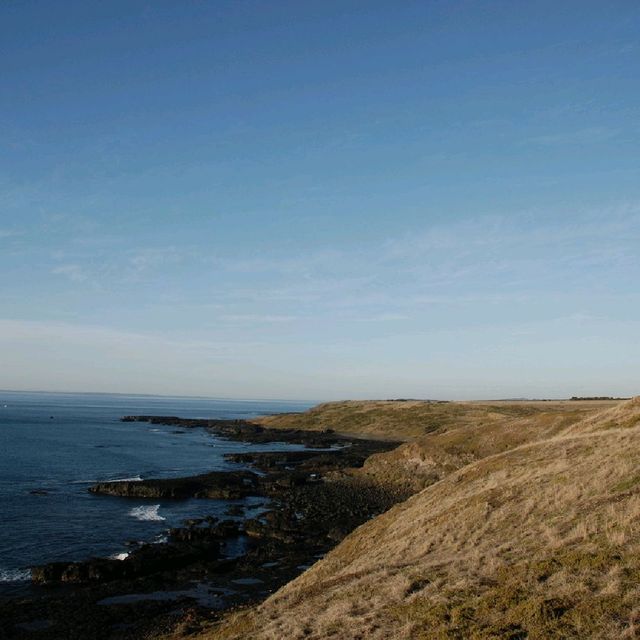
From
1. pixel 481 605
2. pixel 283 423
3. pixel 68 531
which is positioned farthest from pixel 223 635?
pixel 283 423

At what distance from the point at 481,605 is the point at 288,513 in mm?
44730

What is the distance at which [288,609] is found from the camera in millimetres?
22250

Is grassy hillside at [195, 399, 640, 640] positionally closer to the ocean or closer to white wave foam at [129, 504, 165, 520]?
the ocean

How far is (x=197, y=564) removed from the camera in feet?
133

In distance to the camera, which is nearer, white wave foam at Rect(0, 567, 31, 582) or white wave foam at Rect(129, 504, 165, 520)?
white wave foam at Rect(0, 567, 31, 582)

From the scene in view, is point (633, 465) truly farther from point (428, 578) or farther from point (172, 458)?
point (172, 458)

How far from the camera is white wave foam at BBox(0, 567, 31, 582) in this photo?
3706 centimetres

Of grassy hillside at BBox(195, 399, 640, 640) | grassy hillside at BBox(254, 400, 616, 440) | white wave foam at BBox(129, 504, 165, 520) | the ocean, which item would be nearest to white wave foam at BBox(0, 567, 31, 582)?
the ocean

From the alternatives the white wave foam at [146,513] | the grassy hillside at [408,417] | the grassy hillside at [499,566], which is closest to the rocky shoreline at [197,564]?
the white wave foam at [146,513]

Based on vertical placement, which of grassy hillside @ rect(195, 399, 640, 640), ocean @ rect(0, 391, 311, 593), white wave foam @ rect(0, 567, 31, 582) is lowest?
ocean @ rect(0, 391, 311, 593)

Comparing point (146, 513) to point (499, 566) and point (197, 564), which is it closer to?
point (197, 564)

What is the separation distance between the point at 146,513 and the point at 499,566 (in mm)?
48907

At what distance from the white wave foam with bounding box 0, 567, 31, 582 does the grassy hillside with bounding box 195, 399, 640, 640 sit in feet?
Result: 66.5

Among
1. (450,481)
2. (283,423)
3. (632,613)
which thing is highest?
(632,613)
